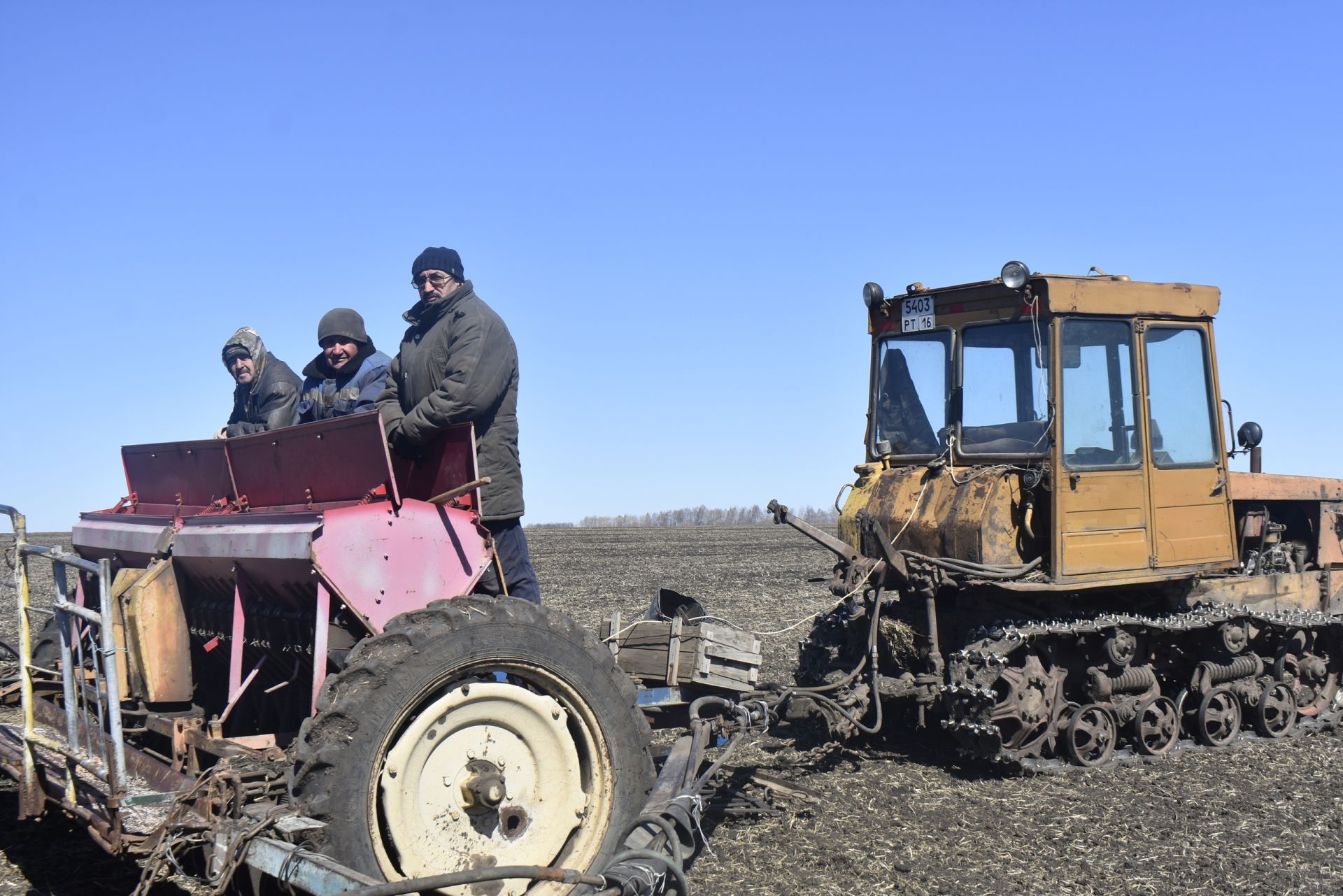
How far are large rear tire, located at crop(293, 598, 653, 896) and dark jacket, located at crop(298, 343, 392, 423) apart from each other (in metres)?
2.23

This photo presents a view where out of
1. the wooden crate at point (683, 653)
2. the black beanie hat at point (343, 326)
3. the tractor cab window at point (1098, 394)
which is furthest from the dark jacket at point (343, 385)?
the tractor cab window at point (1098, 394)

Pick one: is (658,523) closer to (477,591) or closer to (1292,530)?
(1292,530)

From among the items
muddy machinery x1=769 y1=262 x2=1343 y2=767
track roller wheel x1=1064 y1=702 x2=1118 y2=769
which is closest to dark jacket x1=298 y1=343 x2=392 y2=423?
muddy machinery x1=769 y1=262 x2=1343 y2=767

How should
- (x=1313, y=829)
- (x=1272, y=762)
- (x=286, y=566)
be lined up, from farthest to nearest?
(x=1272, y=762), (x=1313, y=829), (x=286, y=566)

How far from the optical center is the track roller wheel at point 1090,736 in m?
7.57

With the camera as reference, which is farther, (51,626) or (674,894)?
(51,626)

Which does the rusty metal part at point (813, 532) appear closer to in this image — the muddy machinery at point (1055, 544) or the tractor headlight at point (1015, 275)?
the muddy machinery at point (1055, 544)

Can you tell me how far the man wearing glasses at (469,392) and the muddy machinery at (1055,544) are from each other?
239 cm

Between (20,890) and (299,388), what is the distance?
10.2ft

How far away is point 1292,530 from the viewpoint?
31.0ft

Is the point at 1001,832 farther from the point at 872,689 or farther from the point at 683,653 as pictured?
the point at 683,653

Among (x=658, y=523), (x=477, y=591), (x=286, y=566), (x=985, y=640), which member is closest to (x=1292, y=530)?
(x=985, y=640)

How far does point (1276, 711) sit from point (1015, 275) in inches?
158

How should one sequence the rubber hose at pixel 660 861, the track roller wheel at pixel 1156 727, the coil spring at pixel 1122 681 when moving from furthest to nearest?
the track roller wheel at pixel 1156 727
the coil spring at pixel 1122 681
the rubber hose at pixel 660 861
